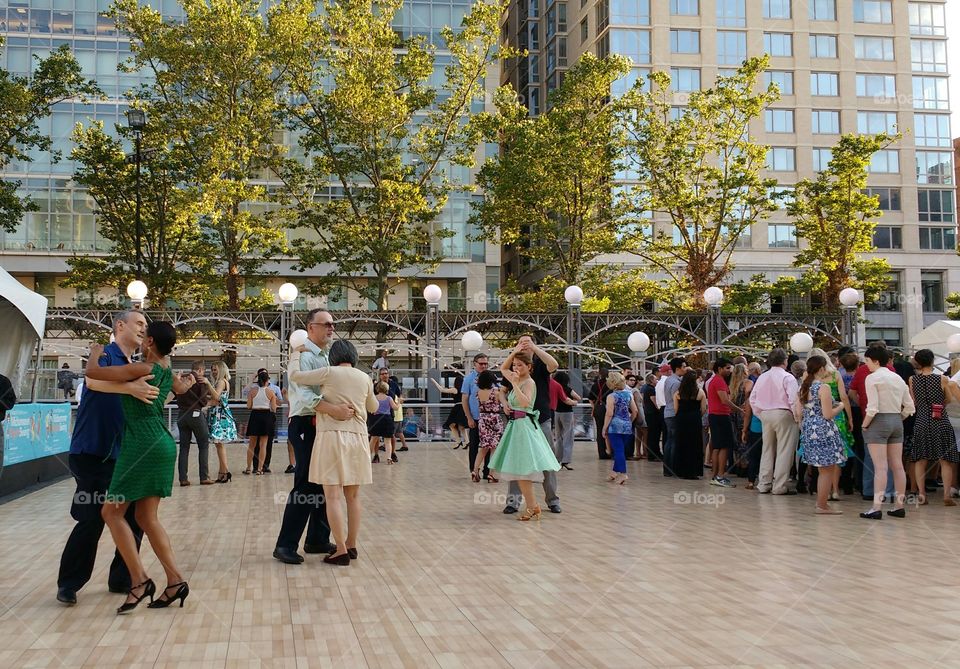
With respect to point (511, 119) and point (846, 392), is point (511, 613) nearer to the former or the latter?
point (846, 392)

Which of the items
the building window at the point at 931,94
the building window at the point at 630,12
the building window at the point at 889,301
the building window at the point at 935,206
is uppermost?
the building window at the point at 630,12

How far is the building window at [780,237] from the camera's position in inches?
2306

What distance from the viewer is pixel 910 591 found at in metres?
6.54

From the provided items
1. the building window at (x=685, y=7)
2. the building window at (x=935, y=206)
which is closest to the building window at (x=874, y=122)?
the building window at (x=935, y=206)

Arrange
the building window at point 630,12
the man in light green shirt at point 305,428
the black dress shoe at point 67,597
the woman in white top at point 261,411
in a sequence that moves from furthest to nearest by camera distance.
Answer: the building window at point 630,12 < the woman in white top at point 261,411 < the man in light green shirt at point 305,428 < the black dress shoe at point 67,597

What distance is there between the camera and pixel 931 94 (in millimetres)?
62250

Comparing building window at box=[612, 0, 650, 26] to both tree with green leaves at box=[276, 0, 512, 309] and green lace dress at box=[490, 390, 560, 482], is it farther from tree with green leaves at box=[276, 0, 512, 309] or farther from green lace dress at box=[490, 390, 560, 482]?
green lace dress at box=[490, 390, 560, 482]

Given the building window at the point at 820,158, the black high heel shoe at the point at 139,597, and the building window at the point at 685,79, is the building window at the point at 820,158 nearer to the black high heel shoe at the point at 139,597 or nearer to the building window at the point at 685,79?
the building window at the point at 685,79

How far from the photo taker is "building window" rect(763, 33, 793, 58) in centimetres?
6116

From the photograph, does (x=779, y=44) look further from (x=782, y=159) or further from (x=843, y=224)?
(x=843, y=224)

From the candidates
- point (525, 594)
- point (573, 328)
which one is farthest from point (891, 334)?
point (525, 594)

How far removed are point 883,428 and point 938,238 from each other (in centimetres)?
5710

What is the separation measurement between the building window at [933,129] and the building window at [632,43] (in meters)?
18.5

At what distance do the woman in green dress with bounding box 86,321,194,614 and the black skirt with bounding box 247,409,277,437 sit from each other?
931cm
